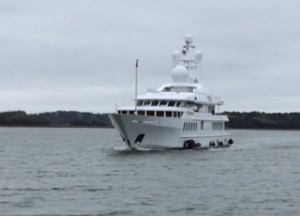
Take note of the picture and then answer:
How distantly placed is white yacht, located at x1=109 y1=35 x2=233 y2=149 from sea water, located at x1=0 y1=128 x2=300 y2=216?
8.88 feet

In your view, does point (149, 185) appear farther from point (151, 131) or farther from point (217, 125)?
point (217, 125)

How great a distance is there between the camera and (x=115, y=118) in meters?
68.0

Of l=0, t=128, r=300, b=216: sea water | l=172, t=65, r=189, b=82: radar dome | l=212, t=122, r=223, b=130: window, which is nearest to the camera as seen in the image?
l=0, t=128, r=300, b=216: sea water

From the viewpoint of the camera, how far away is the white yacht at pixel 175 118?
67875 mm

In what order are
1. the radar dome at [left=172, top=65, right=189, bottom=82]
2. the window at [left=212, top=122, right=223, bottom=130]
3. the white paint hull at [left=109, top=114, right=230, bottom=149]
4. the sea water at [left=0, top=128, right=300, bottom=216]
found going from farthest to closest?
1. the window at [left=212, top=122, right=223, bottom=130]
2. the radar dome at [left=172, top=65, right=189, bottom=82]
3. the white paint hull at [left=109, top=114, right=230, bottom=149]
4. the sea water at [left=0, top=128, right=300, bottom=216]

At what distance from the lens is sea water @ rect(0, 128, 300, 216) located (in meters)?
33.6

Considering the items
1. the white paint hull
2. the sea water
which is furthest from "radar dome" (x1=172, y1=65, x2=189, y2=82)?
the sea water

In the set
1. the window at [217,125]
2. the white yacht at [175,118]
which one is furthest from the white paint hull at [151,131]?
the window at [217,125]

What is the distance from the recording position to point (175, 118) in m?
69.3

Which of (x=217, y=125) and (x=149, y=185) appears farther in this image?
(x=217, y=125)

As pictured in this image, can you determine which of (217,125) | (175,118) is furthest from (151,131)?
(217,125)

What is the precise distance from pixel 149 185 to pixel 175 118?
27065mm

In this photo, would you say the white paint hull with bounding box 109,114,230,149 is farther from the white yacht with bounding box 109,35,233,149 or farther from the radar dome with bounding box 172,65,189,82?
the radar dome with bounding box 172,65,189,82

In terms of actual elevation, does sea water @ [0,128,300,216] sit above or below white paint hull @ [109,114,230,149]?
below
